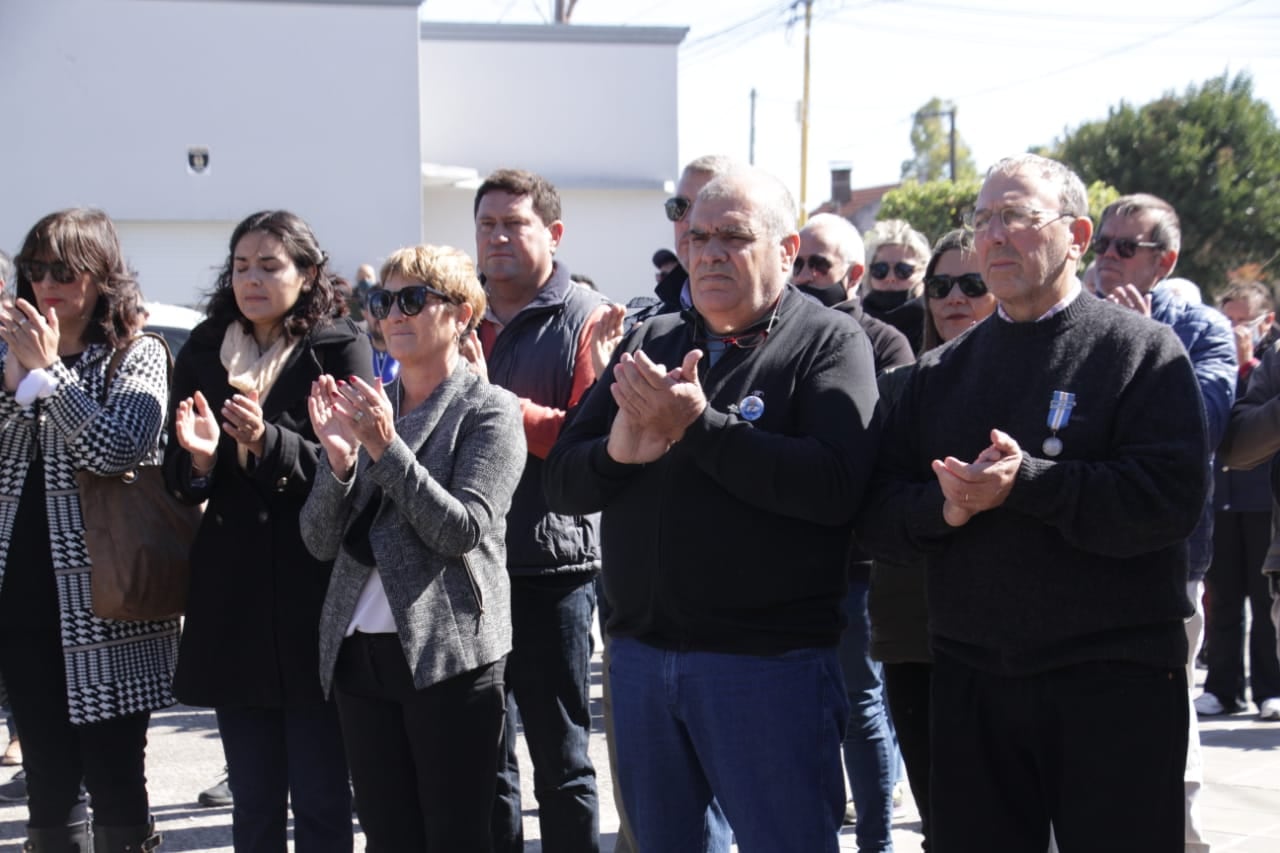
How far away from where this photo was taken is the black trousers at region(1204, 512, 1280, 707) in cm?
749

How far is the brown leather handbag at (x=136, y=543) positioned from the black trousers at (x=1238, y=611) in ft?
18.0

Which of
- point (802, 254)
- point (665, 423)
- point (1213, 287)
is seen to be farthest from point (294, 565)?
point (1213, 287)

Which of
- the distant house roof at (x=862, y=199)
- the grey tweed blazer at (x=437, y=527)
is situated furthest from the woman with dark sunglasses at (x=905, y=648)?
the distant house roof at (x=862, y=199)

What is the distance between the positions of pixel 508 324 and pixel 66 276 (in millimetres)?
1386

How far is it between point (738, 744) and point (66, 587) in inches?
86.5

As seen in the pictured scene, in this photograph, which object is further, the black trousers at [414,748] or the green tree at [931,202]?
the green tree at [931,202]

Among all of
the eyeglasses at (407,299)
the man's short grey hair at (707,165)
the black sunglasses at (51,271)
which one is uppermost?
the man's short grey hair at (707,165)

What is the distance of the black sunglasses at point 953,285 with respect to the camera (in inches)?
169

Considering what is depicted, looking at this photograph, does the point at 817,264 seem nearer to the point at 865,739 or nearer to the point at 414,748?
the point at 865,739

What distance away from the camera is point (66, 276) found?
14.3 ft

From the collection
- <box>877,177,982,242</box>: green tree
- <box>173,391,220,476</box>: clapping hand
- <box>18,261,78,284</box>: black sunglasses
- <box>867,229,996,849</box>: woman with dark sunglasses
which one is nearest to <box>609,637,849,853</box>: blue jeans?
<box>867,229,996,849</box>: woman with dark sunglasses

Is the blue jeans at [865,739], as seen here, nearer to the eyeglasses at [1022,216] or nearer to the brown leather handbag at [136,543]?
the eyeglasses at [1022,216]

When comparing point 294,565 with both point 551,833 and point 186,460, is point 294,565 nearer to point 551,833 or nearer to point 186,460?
point 186,460

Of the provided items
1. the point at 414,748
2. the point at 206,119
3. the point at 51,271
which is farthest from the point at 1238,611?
the point at 206,119
